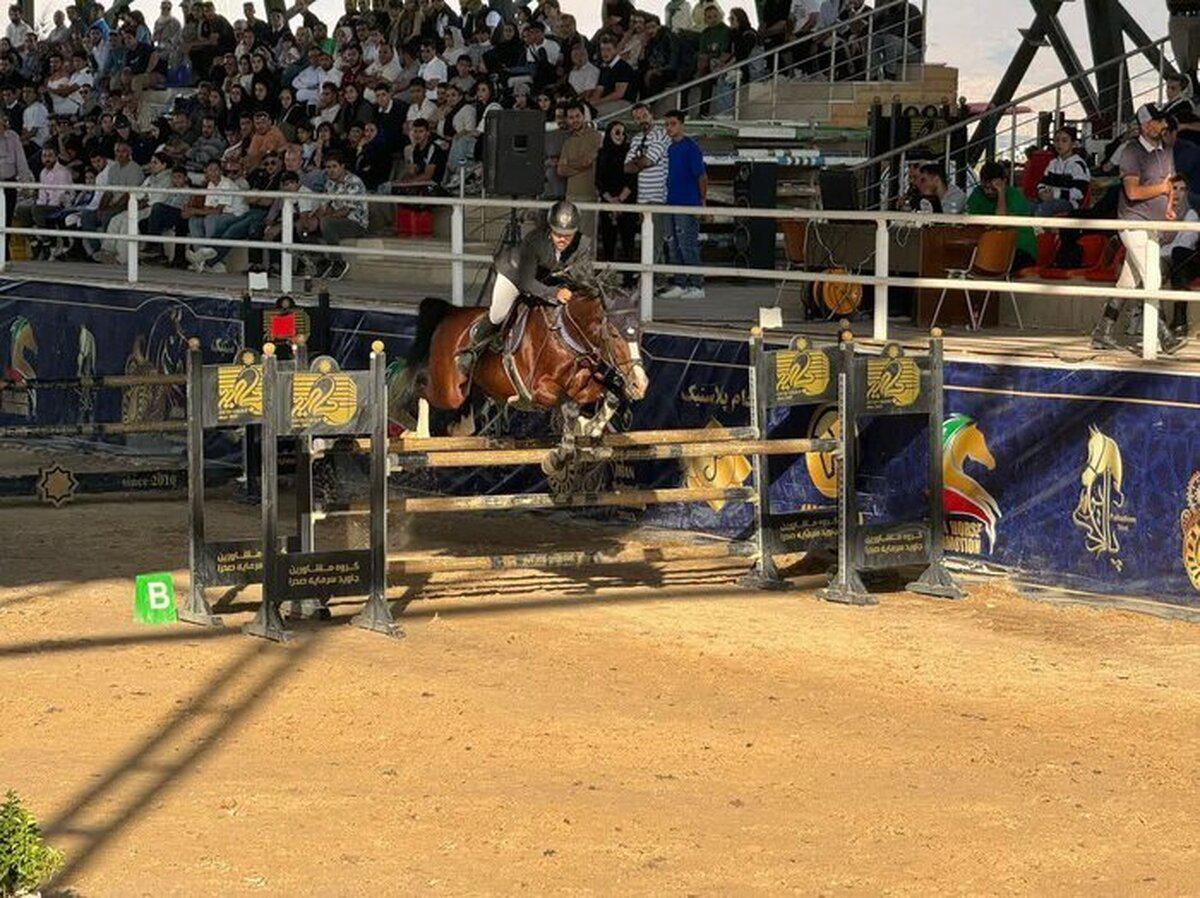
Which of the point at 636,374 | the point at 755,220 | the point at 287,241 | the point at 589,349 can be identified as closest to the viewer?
the point at 636,374

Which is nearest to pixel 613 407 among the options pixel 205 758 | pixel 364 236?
pixel 205 758

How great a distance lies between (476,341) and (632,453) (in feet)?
4.25

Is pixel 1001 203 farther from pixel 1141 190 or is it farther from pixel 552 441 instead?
pixel 552 441

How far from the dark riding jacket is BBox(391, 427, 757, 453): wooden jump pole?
36.9 inches

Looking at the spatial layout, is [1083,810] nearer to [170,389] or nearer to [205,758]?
[205,758]

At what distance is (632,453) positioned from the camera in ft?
47.2

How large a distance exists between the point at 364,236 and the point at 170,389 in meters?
3.32

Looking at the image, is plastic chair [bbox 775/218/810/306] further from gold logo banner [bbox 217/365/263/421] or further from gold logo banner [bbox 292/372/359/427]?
gold logo banner [bbox 217/365/263/421]

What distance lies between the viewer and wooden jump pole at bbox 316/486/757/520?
1384 cm

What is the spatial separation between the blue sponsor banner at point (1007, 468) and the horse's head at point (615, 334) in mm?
2149

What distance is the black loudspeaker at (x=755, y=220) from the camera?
792 inches

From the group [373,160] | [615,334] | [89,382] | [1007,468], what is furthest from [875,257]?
[373,160]

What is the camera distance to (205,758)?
1045 cm

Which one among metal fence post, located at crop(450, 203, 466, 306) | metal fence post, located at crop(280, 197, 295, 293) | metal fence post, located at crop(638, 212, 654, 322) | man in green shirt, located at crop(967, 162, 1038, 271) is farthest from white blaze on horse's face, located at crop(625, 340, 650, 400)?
metal fence post, located at crop(280, 197, 295, 293)
